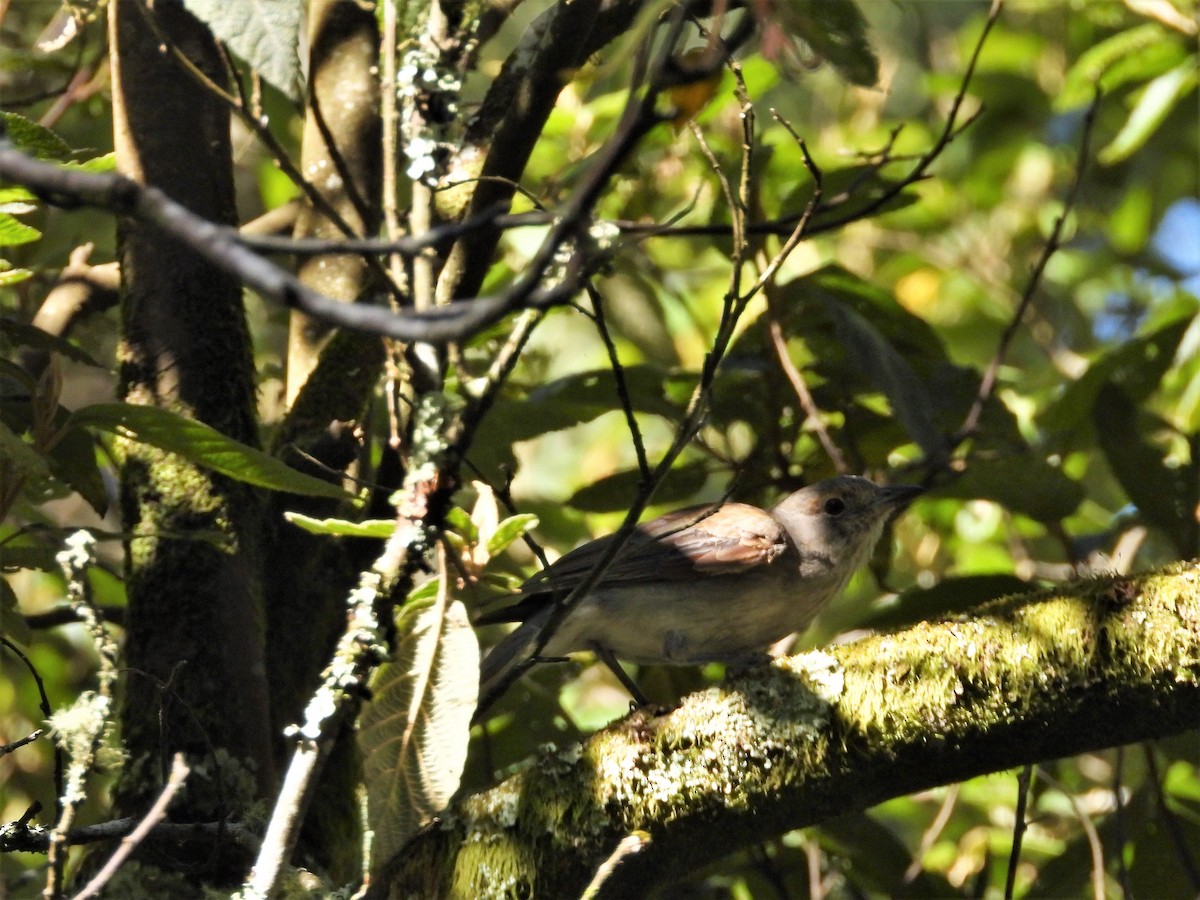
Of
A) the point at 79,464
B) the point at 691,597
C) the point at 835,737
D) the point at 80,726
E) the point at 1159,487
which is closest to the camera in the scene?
the point at 80,726

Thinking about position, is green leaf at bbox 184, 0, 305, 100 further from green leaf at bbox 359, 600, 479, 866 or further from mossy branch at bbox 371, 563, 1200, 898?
mossy branch at bbox 371, 563, 1200, 898

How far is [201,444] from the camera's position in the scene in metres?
3.04

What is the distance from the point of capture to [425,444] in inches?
89.5

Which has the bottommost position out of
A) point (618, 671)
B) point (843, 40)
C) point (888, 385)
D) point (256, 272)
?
point (256, 272)

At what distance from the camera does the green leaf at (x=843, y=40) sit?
3.94 meters

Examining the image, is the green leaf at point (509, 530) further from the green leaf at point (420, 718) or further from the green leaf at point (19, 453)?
the green leaf at point (19, 453)

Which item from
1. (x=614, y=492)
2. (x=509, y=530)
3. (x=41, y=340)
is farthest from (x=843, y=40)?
(x=41, y=340)

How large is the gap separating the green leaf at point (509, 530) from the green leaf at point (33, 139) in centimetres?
178

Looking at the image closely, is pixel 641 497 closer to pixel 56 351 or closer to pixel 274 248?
pixel 274 248

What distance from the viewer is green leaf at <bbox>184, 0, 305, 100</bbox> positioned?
2262 mm

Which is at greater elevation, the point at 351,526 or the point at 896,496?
the point at 896,496

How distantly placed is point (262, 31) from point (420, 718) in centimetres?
138

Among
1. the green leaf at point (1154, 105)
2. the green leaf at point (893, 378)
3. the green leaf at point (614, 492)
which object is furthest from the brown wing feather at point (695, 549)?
the green leaf at point (1154, 105)

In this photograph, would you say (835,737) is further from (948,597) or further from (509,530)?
(948,597)
